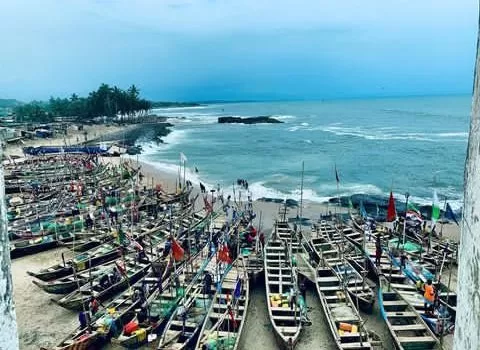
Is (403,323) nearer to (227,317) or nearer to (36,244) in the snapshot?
(227,317)

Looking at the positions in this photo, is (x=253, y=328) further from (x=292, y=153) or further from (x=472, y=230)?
(x=292, y=153)

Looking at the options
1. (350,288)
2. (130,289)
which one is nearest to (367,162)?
(350,288)

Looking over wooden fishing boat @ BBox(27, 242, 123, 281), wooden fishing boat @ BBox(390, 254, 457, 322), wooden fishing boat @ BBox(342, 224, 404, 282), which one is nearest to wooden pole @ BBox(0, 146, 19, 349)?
wooden fishing boat @ BBox(390, 254, 457, 322)

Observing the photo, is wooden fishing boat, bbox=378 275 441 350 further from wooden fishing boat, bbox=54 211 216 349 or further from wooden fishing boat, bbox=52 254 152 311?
wooden fishing boat, bbox=52 254 152 311

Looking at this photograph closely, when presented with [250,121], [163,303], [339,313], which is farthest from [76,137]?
[339,313]

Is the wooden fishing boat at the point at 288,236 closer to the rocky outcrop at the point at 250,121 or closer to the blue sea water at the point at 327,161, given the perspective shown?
the blue sea water at the point at 327,161
